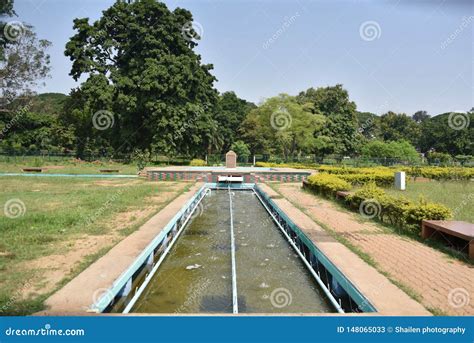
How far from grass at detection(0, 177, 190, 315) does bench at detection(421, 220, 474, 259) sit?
6528 millimetres

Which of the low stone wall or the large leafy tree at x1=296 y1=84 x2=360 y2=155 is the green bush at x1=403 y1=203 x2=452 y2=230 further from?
the large leafy tree at x1=296 y1=84 x2=360 y2=155

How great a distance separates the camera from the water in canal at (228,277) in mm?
5605

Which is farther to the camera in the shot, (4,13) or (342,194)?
(4,13)

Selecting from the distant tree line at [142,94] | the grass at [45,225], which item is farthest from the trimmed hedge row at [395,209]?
the distant tree line at [142,94]

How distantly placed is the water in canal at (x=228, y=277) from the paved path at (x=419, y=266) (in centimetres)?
124

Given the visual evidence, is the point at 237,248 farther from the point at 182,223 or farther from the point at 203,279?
the point at 182,223

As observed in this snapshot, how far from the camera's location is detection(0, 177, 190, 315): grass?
5238 millimetres

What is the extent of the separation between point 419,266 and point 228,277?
3247 millimetres

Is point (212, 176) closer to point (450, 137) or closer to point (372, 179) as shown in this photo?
point (372, 179)

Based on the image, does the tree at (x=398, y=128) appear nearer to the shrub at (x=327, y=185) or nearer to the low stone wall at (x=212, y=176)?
the low stone wall at (x=212, y=176)

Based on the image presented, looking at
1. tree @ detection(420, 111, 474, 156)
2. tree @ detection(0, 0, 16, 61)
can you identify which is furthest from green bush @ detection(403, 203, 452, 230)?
tree @ detection(420, 111, 474, 156)

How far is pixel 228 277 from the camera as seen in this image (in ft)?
22.6

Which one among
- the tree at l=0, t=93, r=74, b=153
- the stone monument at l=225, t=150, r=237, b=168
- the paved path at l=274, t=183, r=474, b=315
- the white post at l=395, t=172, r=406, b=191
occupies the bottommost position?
the paved path at l=274, t=183, r=474, b=315

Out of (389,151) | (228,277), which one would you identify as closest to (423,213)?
(228,277)
